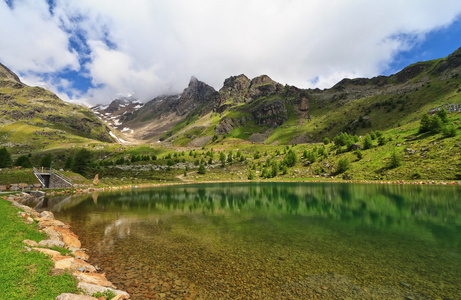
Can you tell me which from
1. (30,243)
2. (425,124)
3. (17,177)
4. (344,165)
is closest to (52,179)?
(17,177)

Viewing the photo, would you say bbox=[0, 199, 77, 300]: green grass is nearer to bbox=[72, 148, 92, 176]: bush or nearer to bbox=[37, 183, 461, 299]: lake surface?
bbox=[37, 183, 461, 299]: lake surface

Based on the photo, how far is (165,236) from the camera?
70.7 feet

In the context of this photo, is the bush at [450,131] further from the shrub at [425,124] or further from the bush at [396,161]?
the bush at [396,161]

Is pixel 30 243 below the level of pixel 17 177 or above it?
below

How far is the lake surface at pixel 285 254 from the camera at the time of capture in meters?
11.2

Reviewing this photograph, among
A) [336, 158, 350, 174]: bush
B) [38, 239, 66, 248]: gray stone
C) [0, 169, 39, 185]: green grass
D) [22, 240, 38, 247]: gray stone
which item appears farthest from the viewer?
[336, 158, 350, 174]: bush

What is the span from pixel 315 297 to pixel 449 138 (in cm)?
9207

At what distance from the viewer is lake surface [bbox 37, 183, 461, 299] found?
1122 cm

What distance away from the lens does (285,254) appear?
52.7 feet

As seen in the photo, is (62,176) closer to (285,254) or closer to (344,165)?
(285,254)

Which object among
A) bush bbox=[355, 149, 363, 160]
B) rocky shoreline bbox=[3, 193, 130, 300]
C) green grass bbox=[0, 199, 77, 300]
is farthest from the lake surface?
bush bbox=[355, 149, 363, 160]

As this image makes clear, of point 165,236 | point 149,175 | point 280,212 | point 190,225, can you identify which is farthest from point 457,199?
point 149,175

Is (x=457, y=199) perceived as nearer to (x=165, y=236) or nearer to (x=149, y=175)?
(x=165, y=236)

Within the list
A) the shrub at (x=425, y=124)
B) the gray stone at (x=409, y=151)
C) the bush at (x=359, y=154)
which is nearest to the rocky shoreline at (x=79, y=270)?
the gray stone at (x=409, y=151)
